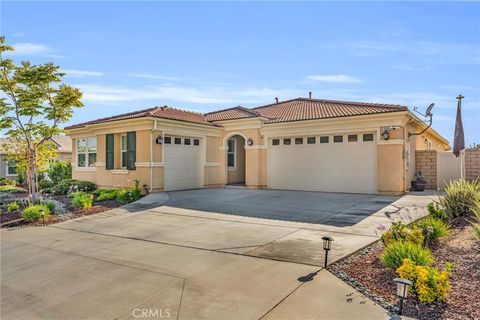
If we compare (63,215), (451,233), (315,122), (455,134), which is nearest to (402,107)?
(455,134)

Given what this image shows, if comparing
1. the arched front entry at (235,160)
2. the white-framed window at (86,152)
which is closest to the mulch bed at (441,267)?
the arched front entry at (235,160)

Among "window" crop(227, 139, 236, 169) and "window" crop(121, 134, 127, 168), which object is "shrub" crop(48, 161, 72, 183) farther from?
"window" crop(227, 139, 236, 169)

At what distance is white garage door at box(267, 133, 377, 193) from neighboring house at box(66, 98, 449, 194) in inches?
1.7

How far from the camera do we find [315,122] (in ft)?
50.3

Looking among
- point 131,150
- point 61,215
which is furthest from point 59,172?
point 61,215

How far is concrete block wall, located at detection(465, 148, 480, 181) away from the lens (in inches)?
643

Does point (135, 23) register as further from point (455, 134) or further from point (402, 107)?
point (455, 134)

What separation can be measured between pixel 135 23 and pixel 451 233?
393 inches

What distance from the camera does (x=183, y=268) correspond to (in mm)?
5320

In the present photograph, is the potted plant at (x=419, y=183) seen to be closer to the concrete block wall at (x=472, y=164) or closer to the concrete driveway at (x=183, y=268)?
the concrete block wall at (x=472, y=164)

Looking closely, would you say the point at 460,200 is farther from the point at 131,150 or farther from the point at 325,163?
the point at 131,150

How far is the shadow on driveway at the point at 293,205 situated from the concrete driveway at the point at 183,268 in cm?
18

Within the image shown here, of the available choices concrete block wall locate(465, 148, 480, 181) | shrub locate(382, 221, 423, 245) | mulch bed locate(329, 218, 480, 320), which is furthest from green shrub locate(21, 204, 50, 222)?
concrete block wall locate(465, 148, 480, 181)

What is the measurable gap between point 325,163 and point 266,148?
318 cm
